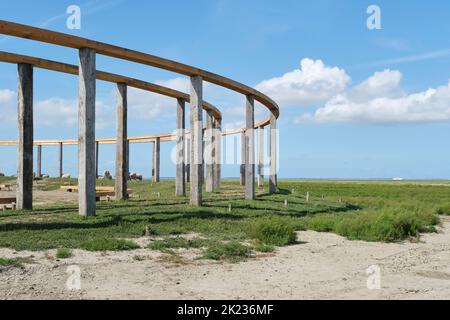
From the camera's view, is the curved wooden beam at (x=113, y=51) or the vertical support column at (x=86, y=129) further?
the vertical support column at (x=86, y=129)

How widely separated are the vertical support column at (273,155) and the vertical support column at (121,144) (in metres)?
7.95

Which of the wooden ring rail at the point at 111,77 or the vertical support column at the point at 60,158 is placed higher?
the wooden ring rail at the point at 111,77

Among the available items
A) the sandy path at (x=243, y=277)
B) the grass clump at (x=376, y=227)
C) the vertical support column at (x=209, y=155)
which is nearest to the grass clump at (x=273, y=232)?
the sandy path at (x=243, y=277)

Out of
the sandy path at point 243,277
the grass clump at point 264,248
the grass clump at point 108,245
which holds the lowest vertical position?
the sandy path at point 243,277

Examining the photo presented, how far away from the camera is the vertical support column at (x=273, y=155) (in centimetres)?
2453

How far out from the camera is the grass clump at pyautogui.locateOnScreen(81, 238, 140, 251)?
960 centimetres

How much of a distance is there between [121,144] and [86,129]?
6.02 meters

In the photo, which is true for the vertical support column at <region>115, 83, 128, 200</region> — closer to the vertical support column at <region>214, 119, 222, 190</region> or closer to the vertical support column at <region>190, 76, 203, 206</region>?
the vertical support column at <region>190, 76, 203, 206</region>

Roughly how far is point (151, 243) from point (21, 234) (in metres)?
2.84

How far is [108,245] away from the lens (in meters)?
9.68

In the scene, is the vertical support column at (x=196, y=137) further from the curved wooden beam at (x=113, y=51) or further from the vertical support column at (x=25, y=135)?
the vertical support column at (x=25, y=135)

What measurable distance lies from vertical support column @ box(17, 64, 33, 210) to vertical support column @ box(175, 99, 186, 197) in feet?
24.2

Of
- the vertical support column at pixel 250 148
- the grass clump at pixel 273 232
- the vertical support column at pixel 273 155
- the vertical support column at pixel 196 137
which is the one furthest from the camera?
the vertical support column at pixel 273 155
